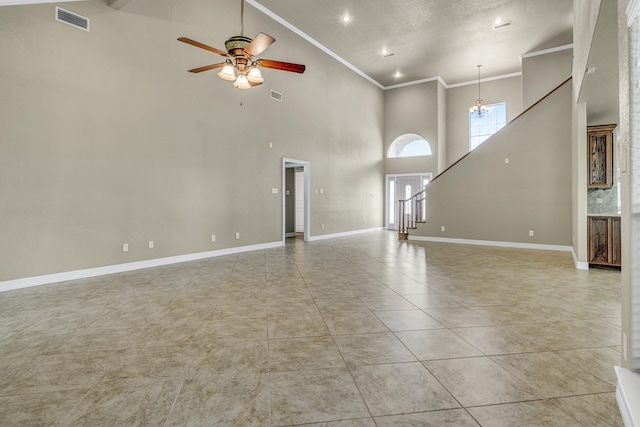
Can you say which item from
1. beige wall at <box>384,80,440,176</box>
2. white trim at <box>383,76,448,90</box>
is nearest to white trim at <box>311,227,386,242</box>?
beige wall at <box>384,80,440,176</box>

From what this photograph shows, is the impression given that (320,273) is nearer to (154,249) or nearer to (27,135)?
(154,249)

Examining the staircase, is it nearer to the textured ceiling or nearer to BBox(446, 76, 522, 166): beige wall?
the textured ceiling

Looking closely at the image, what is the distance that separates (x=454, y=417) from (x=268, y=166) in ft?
21.4

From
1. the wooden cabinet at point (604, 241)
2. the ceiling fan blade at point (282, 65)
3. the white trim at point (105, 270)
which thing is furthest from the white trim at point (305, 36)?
the wooden cabinet at point (604, 241)

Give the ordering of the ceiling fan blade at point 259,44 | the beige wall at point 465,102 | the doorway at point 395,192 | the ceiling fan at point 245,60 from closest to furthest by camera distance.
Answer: the ceiling fan blade at point 259,44
the ceiling fan at point 245,60
the beige wall at point 465,102
the doorway at point 395,192

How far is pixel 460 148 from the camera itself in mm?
12094

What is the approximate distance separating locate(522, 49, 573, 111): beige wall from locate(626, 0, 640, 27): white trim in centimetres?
909

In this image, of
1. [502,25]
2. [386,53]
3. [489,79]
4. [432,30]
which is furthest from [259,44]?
[489,79]

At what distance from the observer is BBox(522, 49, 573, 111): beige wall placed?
9.06m

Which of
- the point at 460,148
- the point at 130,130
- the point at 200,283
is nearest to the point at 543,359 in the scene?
the point at 200,283

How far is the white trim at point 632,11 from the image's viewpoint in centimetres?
152

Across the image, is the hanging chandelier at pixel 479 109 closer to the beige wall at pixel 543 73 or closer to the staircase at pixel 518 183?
the beige wall at pixel 543 73

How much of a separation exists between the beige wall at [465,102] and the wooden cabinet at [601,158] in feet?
21.4

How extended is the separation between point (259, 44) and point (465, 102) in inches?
418
